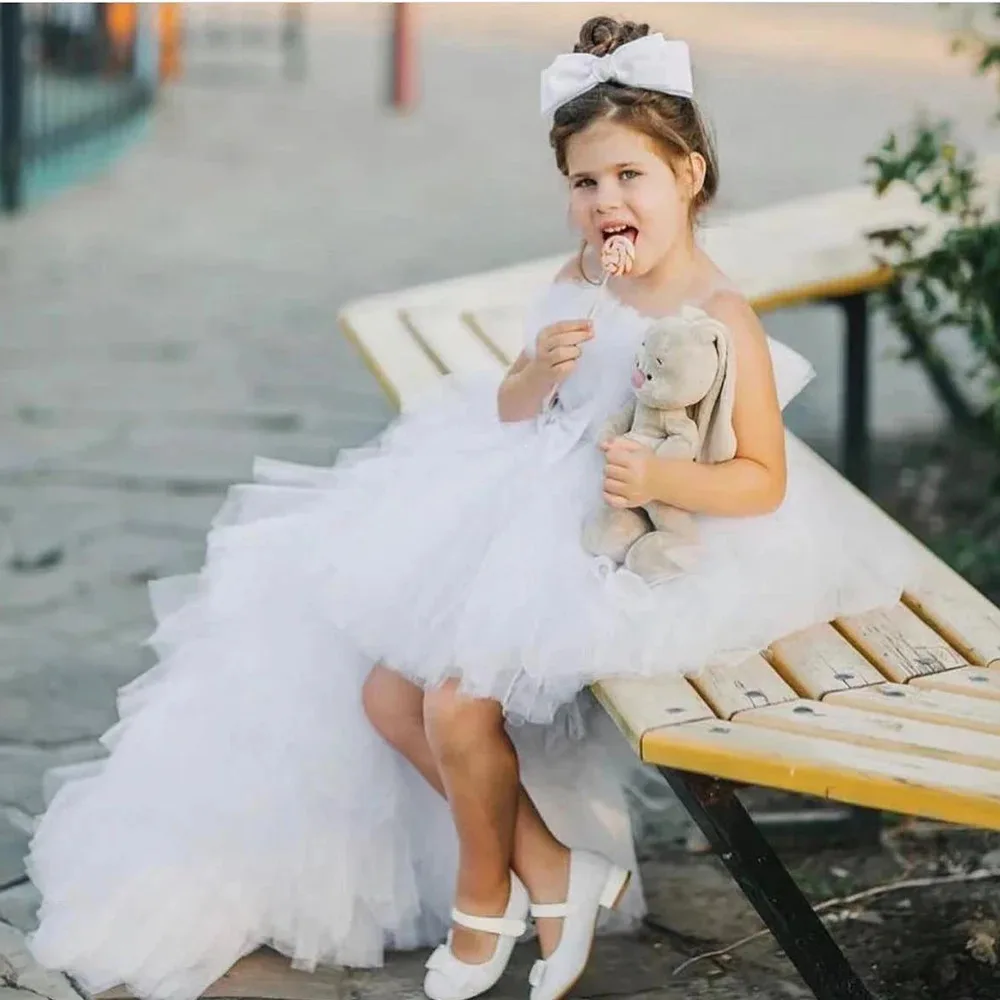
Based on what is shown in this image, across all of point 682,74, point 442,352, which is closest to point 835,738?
point 682,74

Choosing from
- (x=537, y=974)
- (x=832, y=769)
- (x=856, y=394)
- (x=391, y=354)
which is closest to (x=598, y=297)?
(x=832, y=769)

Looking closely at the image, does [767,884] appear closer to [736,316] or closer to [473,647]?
[473,647]

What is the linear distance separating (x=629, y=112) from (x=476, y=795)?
96 cm

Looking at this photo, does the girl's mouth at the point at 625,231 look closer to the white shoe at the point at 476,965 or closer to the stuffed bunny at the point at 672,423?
the stuffed bunny at the point at 672,423

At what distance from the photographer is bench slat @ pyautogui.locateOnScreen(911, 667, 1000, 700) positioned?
2383mm

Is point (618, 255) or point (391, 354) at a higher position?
point (618, 255)

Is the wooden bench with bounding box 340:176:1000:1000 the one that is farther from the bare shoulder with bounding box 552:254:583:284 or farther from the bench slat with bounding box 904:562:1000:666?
the bare shoulder with bounding box 552:254:583:284

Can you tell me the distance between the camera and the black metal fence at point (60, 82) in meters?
7.79

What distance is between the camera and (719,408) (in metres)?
2.46

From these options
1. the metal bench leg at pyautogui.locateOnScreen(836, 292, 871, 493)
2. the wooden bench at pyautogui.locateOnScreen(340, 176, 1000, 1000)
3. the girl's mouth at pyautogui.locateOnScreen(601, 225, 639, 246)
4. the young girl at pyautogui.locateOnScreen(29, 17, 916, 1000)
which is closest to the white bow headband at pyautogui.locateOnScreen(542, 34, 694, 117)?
the young girl at pyautogui.locateOnScreen(29, 17, 916, 1000)

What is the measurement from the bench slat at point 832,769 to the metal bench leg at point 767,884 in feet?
Result: 0.29

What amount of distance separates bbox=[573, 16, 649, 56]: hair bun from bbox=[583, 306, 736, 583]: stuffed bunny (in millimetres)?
417

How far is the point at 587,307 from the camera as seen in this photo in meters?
2.67

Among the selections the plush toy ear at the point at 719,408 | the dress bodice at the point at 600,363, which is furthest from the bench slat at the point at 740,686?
the dress bodice at the point at 600,363
